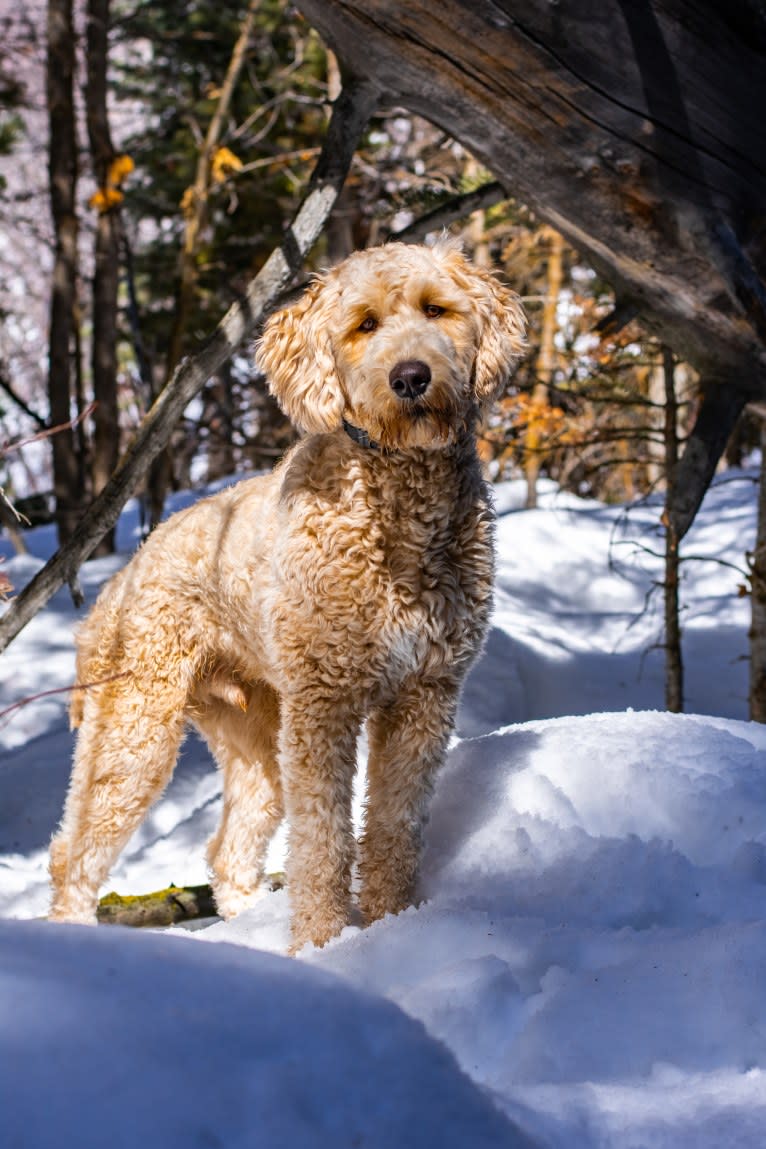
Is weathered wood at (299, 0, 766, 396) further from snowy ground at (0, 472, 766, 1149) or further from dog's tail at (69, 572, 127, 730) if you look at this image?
dog's tail at (69, 572, 127, 730)

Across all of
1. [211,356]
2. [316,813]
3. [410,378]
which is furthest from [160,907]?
[410,378]

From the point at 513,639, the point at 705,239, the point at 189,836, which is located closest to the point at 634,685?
the point at 513,639

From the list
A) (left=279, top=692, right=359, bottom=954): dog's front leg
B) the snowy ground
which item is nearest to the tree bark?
the snowy ground

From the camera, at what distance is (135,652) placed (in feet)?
11.2

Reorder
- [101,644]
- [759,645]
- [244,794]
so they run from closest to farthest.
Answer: [101,644]
[244,794]
[759,645]

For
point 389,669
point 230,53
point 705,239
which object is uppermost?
point 230,53

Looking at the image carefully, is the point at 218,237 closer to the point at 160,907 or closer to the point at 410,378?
the point at 160,907

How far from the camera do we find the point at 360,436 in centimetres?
293

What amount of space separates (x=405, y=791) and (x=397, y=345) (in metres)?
1.29

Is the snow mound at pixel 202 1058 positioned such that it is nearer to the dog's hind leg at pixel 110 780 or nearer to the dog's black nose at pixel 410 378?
the dog's black nose at pixel 410 378

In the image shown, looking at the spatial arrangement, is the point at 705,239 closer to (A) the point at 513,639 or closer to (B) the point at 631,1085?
(B) the point at 631,1085

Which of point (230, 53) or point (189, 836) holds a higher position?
point (230, 53)

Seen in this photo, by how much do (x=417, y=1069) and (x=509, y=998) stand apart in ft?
1.85

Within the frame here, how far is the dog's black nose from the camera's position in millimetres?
2664
